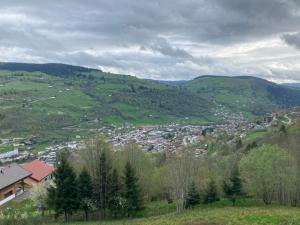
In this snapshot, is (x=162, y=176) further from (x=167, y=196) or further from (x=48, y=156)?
(x=48, y=156)

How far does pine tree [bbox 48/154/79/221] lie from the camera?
50219 millimetres

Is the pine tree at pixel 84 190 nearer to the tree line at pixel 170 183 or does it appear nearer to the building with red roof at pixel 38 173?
the tree line at pixel 170 183

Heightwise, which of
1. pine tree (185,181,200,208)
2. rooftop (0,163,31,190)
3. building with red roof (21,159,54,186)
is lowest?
building with red roof (21,159,54,186)

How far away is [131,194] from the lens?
166 feet

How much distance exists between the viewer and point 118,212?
51031 mm

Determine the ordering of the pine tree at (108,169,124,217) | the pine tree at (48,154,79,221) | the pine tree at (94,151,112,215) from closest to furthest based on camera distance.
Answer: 1. the pine tree at (48,154,79,221)
2. the pine tree at (108,169,124,217)
3. the pine tree at (94,151,112,215)

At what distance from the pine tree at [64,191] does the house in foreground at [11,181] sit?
26.2 m

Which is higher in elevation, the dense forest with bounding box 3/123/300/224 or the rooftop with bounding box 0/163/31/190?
the dense forest with bounding box 3/123/300/224

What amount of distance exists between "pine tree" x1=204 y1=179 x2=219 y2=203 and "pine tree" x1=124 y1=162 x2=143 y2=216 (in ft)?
30.4

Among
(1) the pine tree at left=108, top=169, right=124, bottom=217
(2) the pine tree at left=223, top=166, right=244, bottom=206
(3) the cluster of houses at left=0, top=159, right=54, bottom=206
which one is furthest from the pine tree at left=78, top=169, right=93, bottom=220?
(3) the cluster of houses at left=0, top=159, right=54, bottom=206

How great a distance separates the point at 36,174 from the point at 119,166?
43.6 meters

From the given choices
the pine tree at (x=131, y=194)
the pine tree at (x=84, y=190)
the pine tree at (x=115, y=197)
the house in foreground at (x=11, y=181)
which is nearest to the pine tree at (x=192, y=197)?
the pine tree at (x=131, y=194)

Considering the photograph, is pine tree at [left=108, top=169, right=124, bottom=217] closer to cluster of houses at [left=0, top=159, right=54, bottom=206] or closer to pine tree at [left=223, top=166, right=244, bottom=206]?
pine tree at [left=223, top=166, right=244, bottom=206]

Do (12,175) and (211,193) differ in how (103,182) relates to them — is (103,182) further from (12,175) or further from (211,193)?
(12,175)
